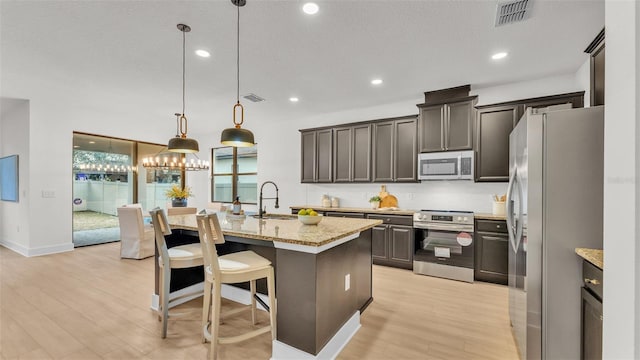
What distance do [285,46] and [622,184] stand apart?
280 centimetres

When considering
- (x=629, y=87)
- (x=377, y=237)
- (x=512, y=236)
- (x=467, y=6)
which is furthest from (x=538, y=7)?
(x=377, y=237)

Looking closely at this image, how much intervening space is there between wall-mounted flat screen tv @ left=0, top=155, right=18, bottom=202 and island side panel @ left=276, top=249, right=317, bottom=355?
247 inches

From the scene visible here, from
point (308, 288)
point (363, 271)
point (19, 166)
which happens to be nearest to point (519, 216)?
point (363, 271)

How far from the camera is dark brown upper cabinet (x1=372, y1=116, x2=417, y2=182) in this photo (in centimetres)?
436

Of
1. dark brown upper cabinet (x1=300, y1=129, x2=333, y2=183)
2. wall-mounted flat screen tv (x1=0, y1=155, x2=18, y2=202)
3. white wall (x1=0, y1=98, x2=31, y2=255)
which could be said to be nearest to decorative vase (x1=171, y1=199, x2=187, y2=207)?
white wall (x1=0, y1=98, x2=31, y2=255)

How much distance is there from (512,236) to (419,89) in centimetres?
262

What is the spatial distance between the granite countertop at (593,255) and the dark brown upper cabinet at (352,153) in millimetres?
3297

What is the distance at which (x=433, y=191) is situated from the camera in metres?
4.48

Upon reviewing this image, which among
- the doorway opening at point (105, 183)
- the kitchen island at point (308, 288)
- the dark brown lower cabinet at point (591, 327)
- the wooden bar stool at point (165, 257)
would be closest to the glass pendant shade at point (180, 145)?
the wooden bar stool at point (165, 257)

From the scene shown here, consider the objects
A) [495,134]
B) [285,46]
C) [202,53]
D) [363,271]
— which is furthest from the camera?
[495,134]

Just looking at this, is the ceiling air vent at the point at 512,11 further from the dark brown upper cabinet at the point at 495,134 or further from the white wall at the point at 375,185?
the dark brown upper cabinet at the point at 495,134

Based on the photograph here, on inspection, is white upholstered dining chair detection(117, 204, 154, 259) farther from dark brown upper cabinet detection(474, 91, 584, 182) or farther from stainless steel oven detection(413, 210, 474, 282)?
dark brown upper cabinet detection(474, 91, 584, 182)

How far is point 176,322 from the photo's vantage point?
8.37 ft

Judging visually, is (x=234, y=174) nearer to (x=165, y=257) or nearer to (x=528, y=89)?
(x=165, y=257)
